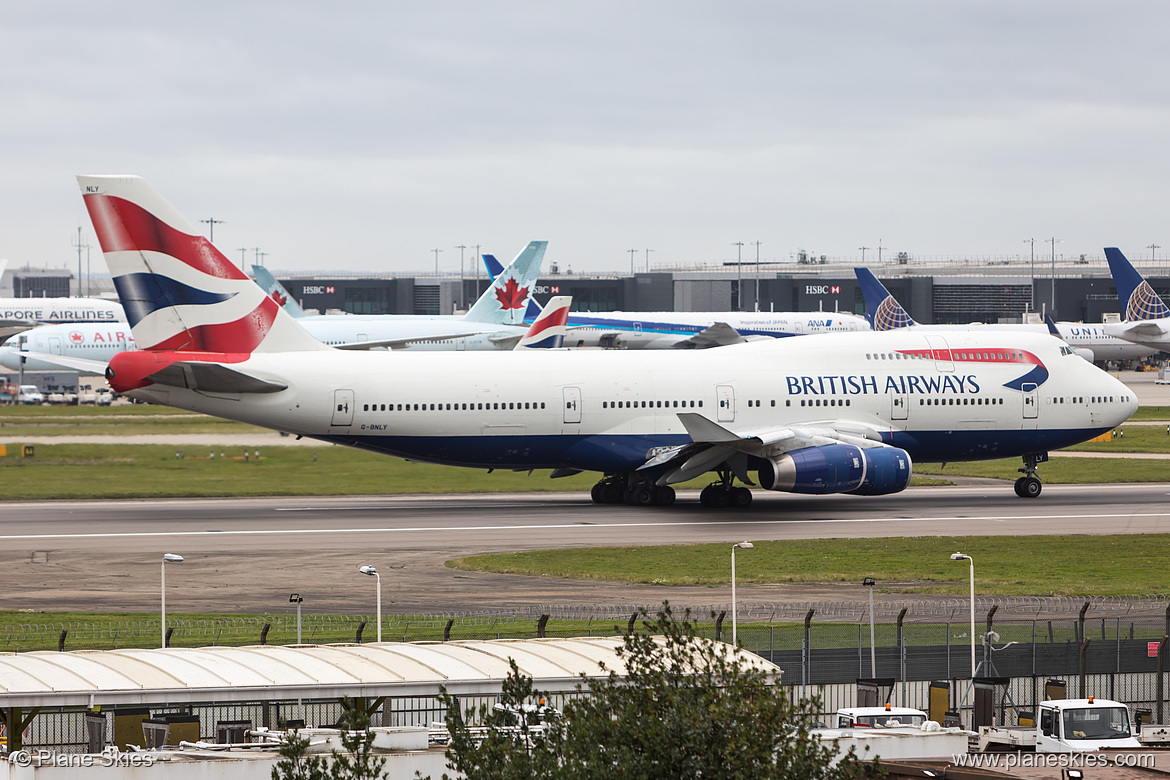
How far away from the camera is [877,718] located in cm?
2319

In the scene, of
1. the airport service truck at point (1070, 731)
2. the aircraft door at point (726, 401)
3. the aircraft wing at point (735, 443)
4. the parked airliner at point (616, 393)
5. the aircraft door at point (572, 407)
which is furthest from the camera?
the aircraft door at point (726, 401)

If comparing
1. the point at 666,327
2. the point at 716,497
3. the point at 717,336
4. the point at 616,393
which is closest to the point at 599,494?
the point at 716,497

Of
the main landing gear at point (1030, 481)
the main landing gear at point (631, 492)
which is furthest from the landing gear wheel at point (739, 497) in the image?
the main landing gear at point (1030, 481)

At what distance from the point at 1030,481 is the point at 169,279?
3202 centimetres

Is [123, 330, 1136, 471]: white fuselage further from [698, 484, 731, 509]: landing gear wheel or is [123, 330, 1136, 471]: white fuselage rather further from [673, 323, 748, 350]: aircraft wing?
[673, 323, 748, 350]: aircraft wing

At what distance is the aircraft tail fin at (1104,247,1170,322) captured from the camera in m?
118

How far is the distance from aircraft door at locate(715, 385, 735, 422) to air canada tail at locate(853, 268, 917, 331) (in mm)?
68855

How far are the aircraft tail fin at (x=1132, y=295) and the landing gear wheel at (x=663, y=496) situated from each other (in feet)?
261

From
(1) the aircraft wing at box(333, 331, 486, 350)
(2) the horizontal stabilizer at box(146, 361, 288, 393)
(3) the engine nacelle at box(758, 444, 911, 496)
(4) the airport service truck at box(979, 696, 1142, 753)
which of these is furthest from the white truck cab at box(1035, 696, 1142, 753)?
(1) the aircraft wing at box(333, 331, 486, 350)

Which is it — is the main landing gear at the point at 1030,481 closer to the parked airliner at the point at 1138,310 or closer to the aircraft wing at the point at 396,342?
the aircraft wing at the point at 396,342

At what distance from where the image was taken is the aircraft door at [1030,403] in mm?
51875

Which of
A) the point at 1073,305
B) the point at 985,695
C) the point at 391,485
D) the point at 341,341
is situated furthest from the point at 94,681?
the point at 1073,305

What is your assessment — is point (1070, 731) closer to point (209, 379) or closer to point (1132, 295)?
point (209, 379)

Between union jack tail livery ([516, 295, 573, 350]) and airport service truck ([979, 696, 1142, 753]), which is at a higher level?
union jack tail livery ([516, 295, 573, 350])
